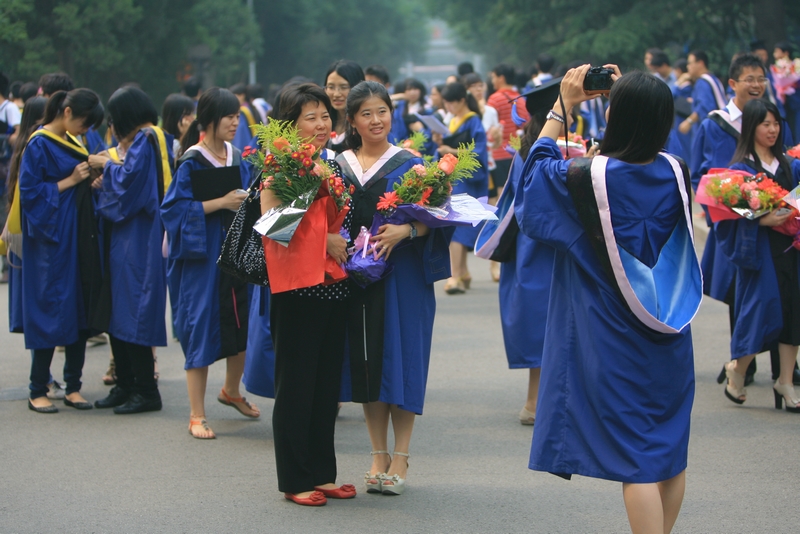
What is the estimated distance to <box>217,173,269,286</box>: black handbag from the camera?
4.70 meters

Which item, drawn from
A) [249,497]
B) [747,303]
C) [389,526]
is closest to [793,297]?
[747,303]

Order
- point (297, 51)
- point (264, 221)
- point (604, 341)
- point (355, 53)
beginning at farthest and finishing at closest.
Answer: point (355, 53), point (297, 51), point (264, 221), point (604, 341)

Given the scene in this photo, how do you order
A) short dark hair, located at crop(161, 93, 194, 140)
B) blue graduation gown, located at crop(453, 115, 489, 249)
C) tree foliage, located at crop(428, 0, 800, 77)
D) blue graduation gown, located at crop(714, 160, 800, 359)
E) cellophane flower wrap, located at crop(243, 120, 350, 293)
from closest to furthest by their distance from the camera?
cellophane flower wrap, located at crop(243, 120, 350, 293)
blue graduation gown, located at crop(714, 160, 800, 359)
short dark hair, located at crop(161, 93, 194, 140)
blue graduation gown, located at crop(453, 115, 489, 249)
tree foliage, located at crop(428, 0, 800, 77)

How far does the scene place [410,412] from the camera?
198 inches

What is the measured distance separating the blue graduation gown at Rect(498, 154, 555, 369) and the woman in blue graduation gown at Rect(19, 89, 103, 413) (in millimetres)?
2749

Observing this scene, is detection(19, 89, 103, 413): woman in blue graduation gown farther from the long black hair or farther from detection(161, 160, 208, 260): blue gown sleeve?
the long black hair

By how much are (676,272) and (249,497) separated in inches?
94.2

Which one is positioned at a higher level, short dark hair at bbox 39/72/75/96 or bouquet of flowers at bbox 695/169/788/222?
short dark hair at bbox 39/72/75/96

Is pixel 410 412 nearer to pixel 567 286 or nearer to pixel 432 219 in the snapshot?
pixel 432 219

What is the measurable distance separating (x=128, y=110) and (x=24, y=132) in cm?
87

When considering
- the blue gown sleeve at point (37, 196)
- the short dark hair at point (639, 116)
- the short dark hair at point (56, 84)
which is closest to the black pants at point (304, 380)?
the short dark hair at point (639, 116)

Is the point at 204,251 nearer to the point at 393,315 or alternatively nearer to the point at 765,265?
the point at 393,315

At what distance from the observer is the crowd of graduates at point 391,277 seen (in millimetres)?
3723

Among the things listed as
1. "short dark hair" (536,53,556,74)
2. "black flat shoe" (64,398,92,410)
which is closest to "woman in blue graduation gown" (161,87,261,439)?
"black flat shoe" (64,398,92,410)
